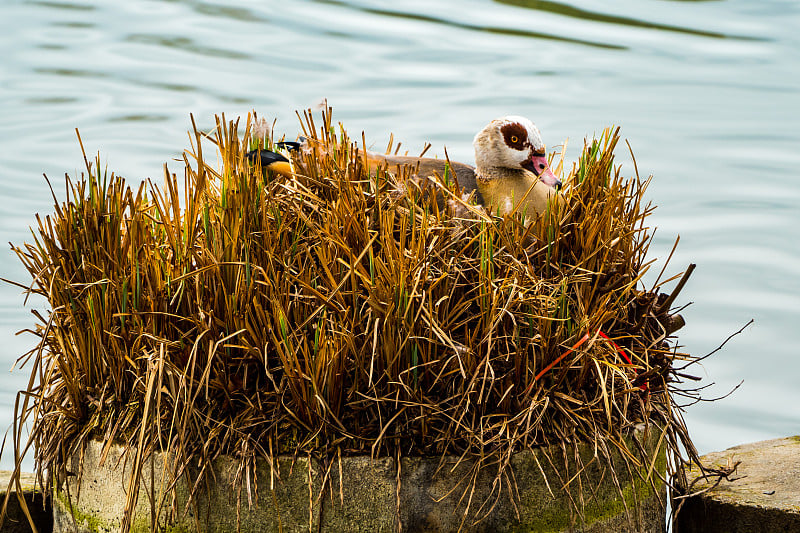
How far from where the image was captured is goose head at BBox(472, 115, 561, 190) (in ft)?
9.28

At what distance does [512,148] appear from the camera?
2828 millimetres

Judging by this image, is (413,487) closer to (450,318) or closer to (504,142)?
(450,318)

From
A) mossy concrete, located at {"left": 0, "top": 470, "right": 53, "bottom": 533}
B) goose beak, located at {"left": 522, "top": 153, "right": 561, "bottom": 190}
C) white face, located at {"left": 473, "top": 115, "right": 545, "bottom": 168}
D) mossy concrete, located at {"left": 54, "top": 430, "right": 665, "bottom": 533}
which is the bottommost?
mossy concrete, located at {"left": 0, "top": 470, "right": 53, "bottom": 533}

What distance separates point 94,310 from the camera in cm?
254

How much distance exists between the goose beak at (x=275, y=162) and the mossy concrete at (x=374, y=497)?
0.96 m

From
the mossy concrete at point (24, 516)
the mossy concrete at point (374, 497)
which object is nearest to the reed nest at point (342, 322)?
the mossy concrete at point (374, 497)

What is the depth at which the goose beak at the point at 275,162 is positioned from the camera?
9.48ft

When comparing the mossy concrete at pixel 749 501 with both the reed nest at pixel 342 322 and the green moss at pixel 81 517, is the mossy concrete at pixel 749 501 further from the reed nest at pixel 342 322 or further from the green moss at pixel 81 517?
the green moss at pixel 81 517

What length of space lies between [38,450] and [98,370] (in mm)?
336

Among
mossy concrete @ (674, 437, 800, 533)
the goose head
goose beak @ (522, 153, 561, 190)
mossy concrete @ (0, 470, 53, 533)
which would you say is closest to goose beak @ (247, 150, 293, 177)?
the goose head

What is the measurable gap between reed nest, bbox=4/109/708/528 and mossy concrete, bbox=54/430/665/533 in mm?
42

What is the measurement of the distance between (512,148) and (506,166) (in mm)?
63

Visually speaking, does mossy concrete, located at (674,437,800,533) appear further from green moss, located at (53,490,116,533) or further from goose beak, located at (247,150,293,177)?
green moss, located at (53,490,116,533)

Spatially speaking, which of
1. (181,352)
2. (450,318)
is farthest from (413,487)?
(181,352)
